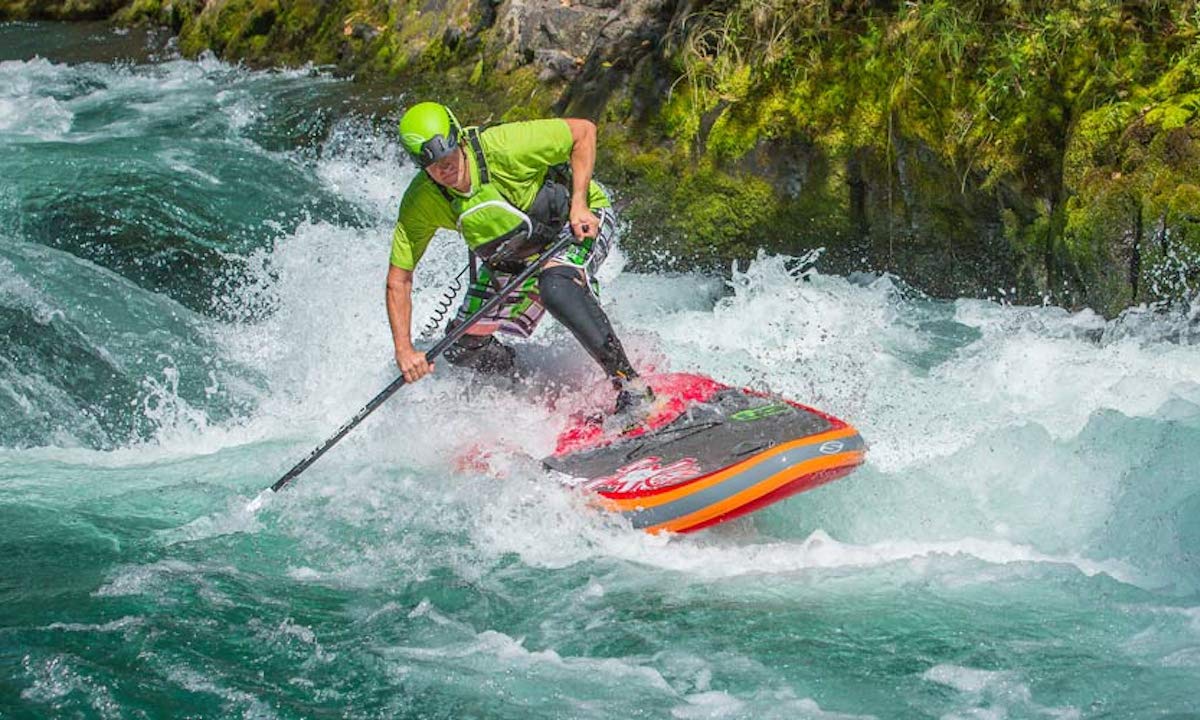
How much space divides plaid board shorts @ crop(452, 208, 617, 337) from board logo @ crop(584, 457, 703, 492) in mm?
834

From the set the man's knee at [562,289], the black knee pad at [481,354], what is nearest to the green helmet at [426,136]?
the man's knee at [562,289]

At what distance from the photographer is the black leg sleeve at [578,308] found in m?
5.67

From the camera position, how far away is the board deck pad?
5379 mm

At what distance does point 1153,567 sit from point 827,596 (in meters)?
1.22

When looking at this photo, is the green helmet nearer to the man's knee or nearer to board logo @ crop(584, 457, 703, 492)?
the man's knee

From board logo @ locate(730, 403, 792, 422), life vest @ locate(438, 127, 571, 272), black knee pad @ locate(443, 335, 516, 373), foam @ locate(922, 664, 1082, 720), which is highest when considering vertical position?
life vest @ locate(438, 127, 571, 272)

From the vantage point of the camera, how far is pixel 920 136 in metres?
7.84

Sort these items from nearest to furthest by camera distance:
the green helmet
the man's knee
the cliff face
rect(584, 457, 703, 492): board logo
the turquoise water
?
the turquoise water → the green helmet → rect(584, 457, 703, 492): board logo → the man's knee → the cliff face

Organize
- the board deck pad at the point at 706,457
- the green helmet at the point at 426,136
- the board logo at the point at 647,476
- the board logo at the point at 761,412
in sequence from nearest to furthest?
the green helmet at the point at 426,136, the board deck pad at the point at 706,457, the board logo at the point at 647,476, the board logo at the point at 761,412

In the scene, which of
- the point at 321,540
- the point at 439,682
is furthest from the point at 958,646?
the point at 321,540

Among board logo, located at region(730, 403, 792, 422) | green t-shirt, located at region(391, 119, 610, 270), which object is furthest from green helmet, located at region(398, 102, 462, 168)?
board logo, located at region(730, 403, 792, 422)

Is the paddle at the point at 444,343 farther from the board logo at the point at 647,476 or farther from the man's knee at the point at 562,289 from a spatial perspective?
the board logo at the point at 647,476

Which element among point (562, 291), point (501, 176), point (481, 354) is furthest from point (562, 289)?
point (481, 354)

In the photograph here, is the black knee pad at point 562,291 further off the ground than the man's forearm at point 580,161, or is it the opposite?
the man's forearm at point 580,161
